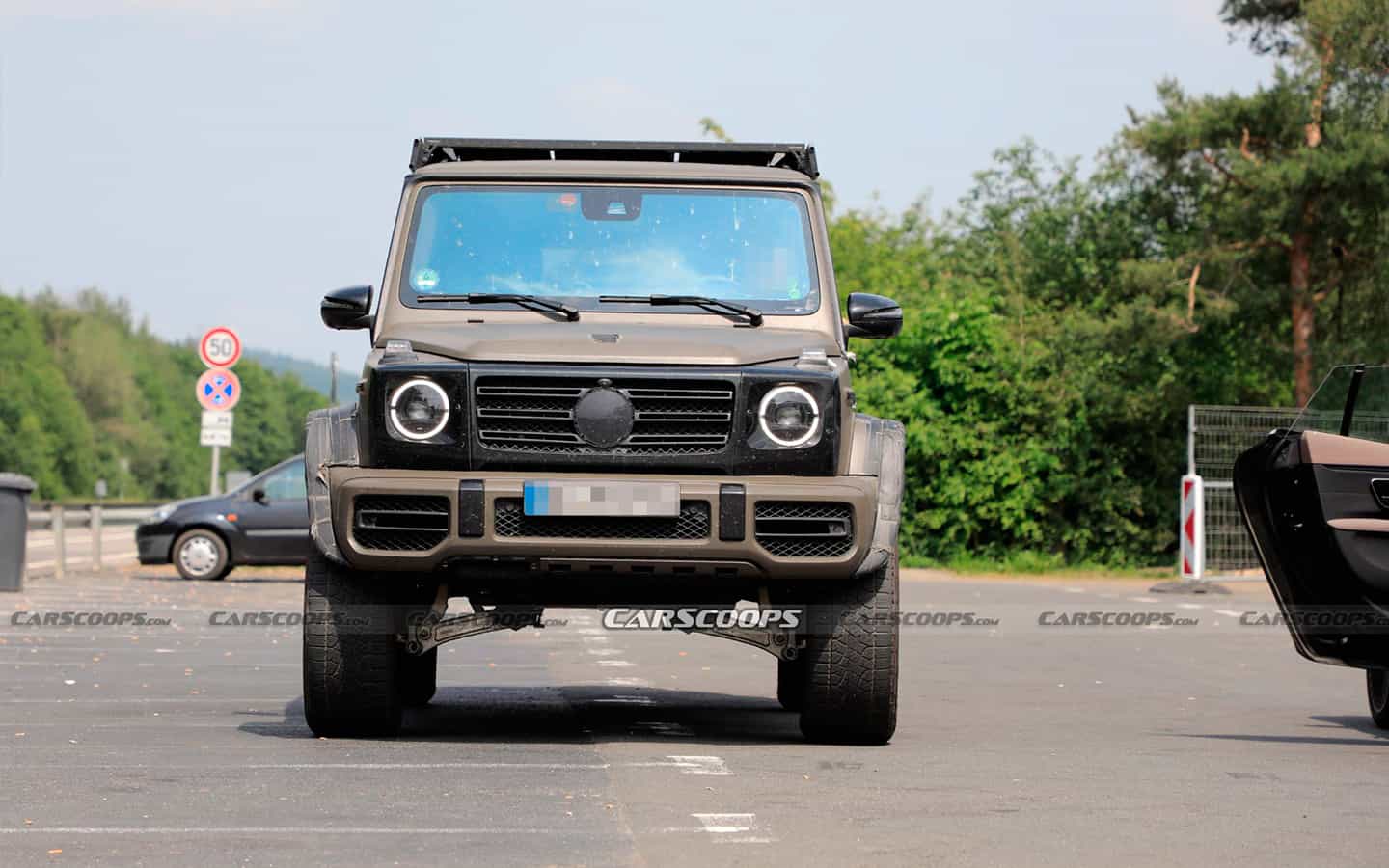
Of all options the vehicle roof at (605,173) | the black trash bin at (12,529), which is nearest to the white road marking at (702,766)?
the vehicle roof at (605,173)

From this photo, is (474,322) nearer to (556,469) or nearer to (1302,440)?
(556,469)

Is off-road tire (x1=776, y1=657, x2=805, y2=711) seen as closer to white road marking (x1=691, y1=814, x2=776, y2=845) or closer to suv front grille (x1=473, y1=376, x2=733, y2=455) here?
suv front grille (x1=473, y1=376, x2=733, y2=455)

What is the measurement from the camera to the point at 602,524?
8523mm

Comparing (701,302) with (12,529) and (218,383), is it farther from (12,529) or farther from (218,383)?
(218,383)

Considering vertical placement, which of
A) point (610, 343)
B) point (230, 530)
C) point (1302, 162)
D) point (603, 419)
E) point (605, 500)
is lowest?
point (230, 530)

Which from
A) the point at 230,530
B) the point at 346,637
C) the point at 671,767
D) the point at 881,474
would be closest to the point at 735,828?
the point at 671,767

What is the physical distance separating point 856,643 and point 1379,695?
11.3 feet

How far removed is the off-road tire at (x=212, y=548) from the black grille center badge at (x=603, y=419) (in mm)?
18196

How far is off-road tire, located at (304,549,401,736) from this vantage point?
8914 millimetres

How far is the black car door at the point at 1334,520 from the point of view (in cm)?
941

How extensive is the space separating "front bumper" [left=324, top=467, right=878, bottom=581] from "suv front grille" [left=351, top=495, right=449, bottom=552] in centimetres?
2

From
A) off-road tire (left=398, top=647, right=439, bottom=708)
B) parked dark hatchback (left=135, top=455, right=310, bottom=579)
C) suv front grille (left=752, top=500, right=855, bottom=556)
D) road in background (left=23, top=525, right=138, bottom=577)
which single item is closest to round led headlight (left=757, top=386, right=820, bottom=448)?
suv front grille (left=752, top=500, right=855, bottom=556)

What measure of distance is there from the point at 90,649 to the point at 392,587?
279 inches

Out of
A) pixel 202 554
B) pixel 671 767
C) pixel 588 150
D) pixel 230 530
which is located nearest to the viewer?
pixel 671 767
